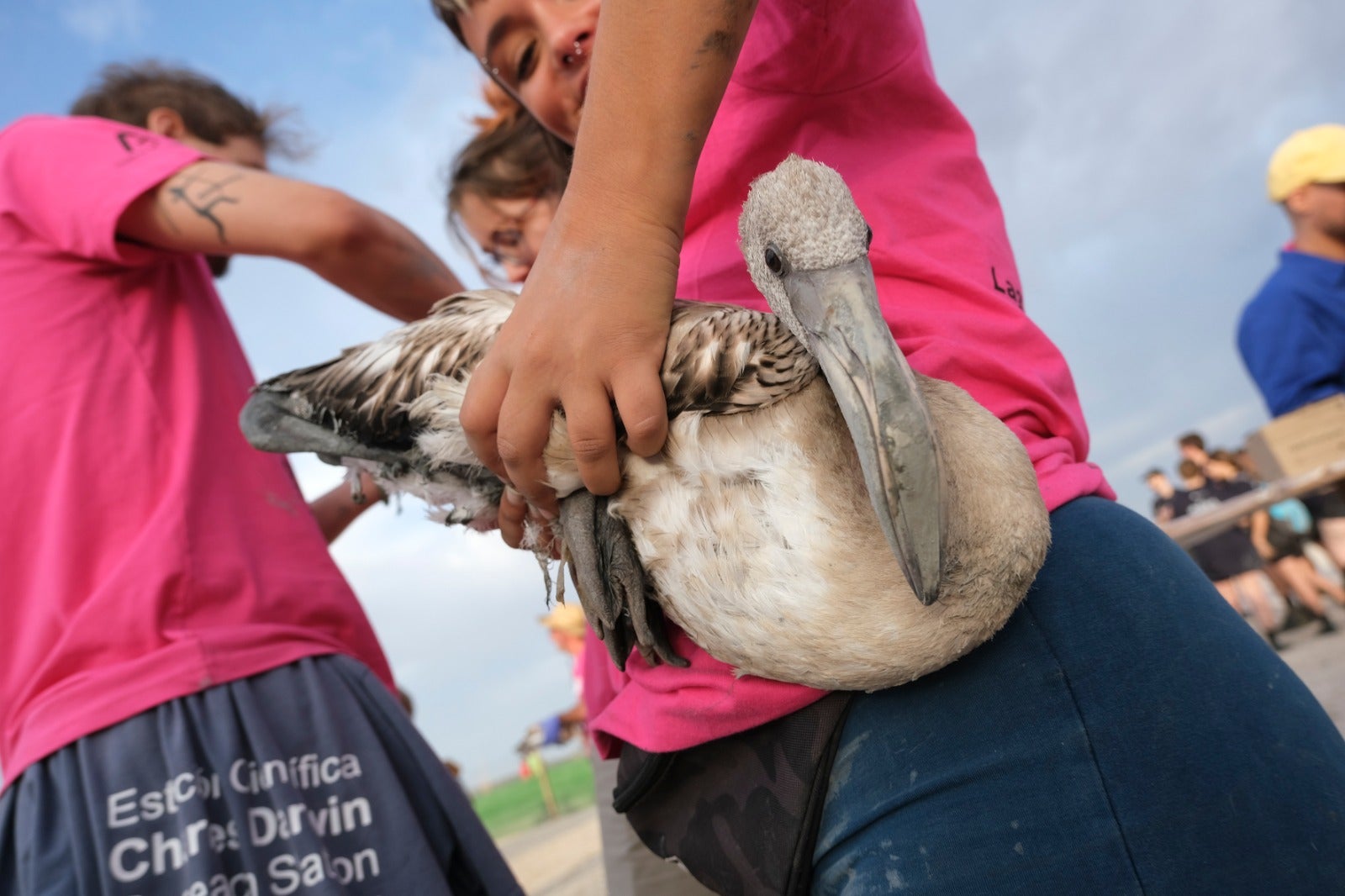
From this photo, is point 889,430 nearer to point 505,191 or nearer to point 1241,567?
point 505,191

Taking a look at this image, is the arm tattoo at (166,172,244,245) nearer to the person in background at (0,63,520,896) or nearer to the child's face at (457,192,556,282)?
the person in background at (0,63,520,896)

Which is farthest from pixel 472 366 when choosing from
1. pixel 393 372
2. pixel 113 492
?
pixel 113 492

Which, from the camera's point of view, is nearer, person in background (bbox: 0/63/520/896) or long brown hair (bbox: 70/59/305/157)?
person in background (bbox: 0/63/520/896)

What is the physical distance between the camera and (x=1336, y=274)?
206 inches

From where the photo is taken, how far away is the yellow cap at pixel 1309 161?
17.7 ft

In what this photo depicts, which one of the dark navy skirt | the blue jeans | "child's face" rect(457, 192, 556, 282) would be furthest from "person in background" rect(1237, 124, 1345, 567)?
the dark navy skirt

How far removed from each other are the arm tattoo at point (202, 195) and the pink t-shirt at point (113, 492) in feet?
0.17

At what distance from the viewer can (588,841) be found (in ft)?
34.9

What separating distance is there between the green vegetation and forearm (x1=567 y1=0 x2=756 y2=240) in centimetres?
1525

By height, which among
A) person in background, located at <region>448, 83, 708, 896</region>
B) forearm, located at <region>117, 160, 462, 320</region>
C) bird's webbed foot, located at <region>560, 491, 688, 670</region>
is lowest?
bird's webbed foot, located at <region>560, 491, 688, 670</region>

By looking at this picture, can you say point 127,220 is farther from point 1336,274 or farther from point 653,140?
point 1336,274

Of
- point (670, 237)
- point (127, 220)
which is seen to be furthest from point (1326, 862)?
point (127, 220)

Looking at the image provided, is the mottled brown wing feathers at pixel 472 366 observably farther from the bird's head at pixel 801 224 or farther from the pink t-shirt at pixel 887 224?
the pink t-shirt at pixel 887 224

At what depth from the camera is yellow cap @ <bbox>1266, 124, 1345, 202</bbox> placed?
540 cm
